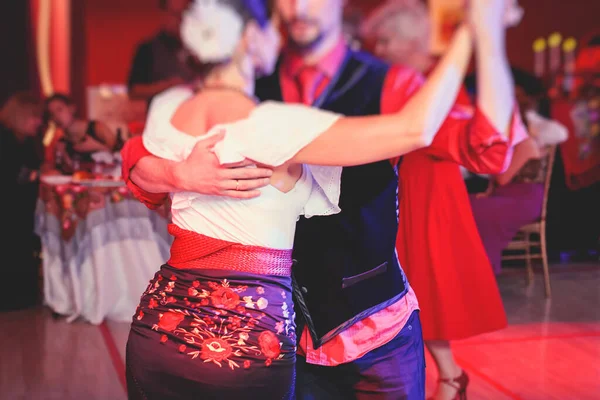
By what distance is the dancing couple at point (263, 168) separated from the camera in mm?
782

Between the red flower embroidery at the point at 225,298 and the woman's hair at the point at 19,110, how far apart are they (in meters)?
3.66

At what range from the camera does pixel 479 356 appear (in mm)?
2645

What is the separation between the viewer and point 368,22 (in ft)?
3.45

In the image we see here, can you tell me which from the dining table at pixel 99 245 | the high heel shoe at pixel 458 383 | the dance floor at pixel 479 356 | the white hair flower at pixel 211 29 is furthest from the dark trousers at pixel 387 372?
the dining table at pixel 99 245

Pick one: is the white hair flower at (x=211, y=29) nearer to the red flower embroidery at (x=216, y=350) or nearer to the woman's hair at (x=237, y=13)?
the woman's hair at (x=237, y=13)

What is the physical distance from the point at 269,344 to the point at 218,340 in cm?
7

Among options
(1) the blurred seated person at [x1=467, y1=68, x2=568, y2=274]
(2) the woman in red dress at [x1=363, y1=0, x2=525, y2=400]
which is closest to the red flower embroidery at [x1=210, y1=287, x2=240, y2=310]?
(2) the woman in red dress at [x1=363, y1=0, x2=525, y2=400]

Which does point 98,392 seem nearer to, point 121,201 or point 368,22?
point 121,201

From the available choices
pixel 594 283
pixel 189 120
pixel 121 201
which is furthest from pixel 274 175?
A: pixel 594 283

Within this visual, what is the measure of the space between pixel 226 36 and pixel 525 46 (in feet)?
17.0

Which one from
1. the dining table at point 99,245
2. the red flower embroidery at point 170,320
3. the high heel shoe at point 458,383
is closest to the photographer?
the red flower embroidery at point 170,320

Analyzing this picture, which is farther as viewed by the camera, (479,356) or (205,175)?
(479,356)

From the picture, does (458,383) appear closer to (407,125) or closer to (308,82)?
(308,82)

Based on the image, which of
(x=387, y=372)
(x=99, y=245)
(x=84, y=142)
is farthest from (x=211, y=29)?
(x=84, y=142)
